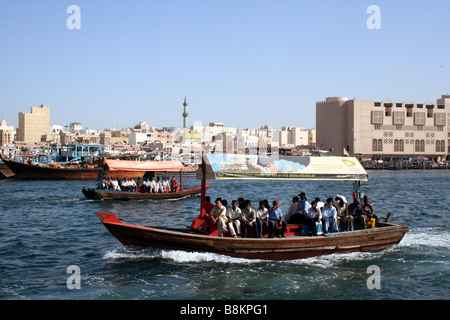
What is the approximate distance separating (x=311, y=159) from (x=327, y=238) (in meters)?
2.76

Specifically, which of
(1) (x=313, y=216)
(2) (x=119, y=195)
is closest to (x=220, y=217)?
(1) (x=313, y=216)

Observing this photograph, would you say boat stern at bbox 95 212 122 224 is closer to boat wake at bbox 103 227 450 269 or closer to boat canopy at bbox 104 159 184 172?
boat wake at bbox 103 227 450 269

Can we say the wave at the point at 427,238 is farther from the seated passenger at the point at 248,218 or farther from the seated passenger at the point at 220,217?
the seated passenger at the point at 220,217

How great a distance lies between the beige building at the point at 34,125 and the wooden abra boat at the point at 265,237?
15714cm

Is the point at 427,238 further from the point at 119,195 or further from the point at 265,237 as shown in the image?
the point at 119,195

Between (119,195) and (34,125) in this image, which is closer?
(119,195)

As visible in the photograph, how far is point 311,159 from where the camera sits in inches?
599

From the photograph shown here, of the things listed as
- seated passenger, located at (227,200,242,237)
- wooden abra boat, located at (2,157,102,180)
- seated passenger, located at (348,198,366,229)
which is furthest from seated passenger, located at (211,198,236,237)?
wooden abra boat, located at (2,157,102,180)

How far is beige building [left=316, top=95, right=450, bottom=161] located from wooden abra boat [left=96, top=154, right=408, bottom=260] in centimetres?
9033

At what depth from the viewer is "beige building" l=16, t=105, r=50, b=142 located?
162 m

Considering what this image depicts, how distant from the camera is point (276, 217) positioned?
13859 mm

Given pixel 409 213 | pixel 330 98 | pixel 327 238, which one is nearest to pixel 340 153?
pixel 330 98

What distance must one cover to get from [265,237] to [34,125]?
166 metres
